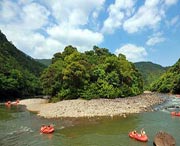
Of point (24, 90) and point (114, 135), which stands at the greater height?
point (24, 90)

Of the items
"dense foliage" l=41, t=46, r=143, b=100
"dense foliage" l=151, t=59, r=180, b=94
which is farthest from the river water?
"dense foliage" l=151, t=59, r=180, b=94

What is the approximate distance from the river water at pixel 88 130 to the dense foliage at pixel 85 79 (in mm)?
21537

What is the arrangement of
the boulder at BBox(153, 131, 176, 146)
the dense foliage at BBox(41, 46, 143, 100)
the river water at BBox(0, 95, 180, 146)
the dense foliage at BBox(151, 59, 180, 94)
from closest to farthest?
the boulder at BBox(153, 131, 176, 146) → the river water at BBox(0, 95, 180, 146) → the dense foliage at BBox(41, 46, 143, 100) → the dense foliage at BBox(151, 59, 180, 94)

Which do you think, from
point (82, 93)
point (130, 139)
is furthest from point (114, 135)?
point (82, 93)

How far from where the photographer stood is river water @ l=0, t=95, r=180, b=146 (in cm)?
3738

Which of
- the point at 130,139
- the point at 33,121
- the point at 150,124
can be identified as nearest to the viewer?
the point at 130,139

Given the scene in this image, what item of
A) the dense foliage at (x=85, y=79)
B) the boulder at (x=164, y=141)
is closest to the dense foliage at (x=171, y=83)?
the dense foliage at (x=85, y=79)

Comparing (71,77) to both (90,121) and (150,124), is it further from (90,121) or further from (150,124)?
(150,124)

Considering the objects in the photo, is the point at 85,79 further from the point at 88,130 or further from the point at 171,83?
the point at 171,83

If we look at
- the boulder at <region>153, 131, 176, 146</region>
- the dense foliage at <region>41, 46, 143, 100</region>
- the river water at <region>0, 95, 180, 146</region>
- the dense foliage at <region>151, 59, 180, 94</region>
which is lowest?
the boulder at <region>153, 131, 176, 146</region>

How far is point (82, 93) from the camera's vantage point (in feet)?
251

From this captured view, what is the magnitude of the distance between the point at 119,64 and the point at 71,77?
20669 mm

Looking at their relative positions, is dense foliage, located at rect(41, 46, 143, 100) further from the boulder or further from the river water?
the boulder

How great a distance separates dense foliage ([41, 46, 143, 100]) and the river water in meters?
21.5
